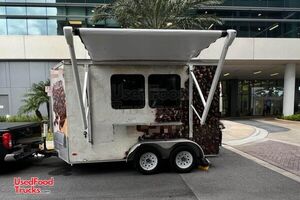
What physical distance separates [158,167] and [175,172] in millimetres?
432

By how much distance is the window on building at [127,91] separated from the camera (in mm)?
6125

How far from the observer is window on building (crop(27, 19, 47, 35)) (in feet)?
57.8

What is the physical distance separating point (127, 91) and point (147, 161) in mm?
1687

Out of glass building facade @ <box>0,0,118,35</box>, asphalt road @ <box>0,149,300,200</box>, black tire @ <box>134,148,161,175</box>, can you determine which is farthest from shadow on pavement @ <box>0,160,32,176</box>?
glass building facade @ <box>0,0,118,35</box>

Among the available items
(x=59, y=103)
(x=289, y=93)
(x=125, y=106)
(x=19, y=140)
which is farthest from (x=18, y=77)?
(x=289, y=93)

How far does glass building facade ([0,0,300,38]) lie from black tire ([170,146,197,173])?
13.4 m

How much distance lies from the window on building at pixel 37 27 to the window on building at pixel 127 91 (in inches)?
539

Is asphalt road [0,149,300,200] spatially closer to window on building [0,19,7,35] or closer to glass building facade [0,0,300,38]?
glass building facade [0,0,300,38]

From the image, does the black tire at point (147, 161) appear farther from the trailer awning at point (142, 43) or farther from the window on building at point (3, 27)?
the window on building at point (3, 27)

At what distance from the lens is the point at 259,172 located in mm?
6480

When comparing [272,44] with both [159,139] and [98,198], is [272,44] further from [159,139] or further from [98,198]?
[98,198]

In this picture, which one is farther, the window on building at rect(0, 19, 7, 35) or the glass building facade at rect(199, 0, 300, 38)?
the glass building facade at rect(199, 0, 300, 38)

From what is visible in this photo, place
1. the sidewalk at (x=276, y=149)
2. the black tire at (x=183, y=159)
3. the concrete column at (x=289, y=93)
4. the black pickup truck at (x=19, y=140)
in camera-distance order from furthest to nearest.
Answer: the concrete column at (x=289, y=93)
the sidewalk at (x=276, y=149)
the black tire at (x=183, y=159)
the black pickup truck at (x=19, y=140)

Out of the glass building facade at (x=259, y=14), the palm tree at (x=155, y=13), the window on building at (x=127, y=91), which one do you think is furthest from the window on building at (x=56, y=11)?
the window on building at (x=127, y=91)
